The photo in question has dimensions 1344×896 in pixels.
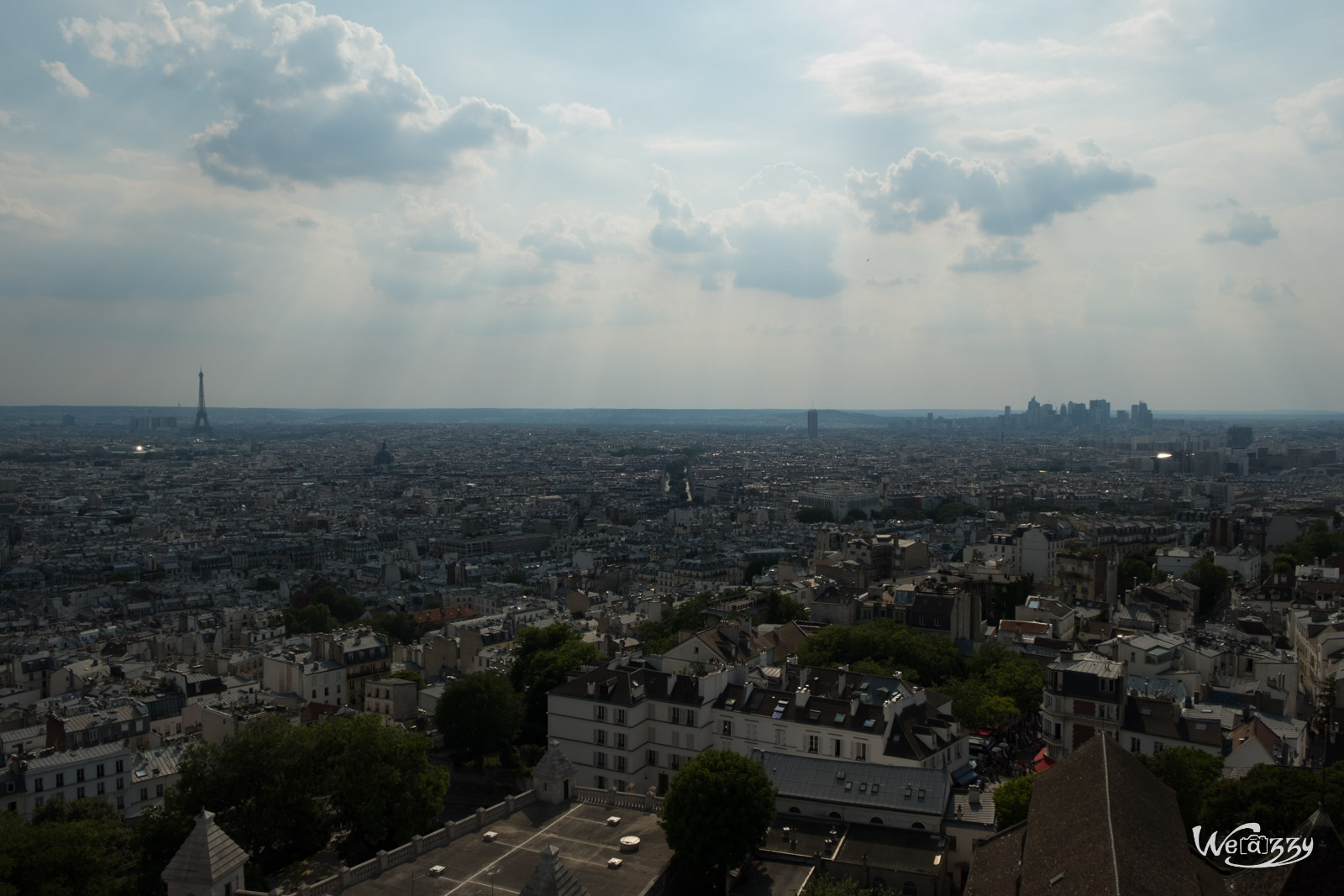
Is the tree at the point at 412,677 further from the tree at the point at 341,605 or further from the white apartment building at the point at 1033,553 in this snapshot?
the white apartment building at the point at 1033,553

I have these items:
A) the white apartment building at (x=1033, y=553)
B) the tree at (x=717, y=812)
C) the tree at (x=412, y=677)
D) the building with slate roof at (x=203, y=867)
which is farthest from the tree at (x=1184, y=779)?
the white apartment building at (x=1033, y=553)

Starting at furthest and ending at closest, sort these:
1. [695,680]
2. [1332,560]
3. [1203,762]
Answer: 1. [1332,560]
2. [695,680]
3. [1203,762]

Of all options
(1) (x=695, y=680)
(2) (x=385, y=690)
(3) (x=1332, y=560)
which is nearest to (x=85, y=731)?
(2) (x=385, y=690)

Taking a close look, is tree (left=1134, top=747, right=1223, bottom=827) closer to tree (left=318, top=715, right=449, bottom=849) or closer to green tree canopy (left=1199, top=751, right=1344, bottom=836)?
green tree canopy (left=1199, top=751, right=1344, bottom=836)

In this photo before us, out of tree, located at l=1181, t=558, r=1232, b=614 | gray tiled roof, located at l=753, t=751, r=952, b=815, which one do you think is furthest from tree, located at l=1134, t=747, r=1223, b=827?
tree, located at l=1181, t=558, r=1232, b=614

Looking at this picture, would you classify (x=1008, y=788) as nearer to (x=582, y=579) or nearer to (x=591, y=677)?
(x=591, y=677)

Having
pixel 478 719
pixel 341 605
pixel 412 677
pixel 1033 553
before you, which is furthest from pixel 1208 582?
pixel 341 605

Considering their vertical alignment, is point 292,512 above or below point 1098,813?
below
